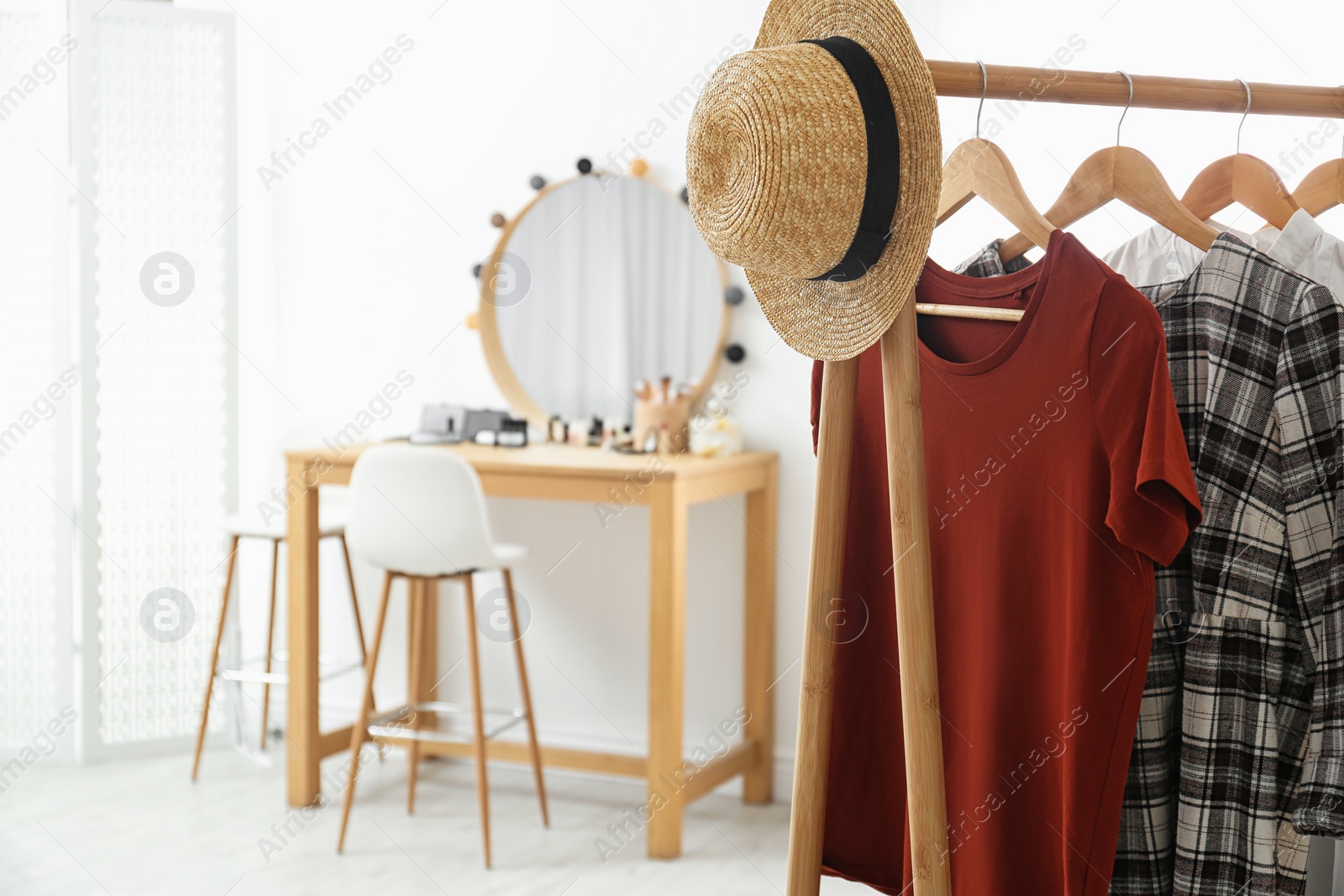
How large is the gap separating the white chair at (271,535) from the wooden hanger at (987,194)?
1.93 meters

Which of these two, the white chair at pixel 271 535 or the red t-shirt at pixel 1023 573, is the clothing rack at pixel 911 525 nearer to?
the red t-shirt at pixel 1023 573

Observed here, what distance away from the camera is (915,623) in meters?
1.02

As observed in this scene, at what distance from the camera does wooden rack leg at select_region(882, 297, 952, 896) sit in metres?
1.02

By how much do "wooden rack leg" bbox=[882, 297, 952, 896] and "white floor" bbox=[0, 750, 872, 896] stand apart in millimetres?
1452

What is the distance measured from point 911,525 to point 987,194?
537 millimetres

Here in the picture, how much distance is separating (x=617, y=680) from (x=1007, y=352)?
6.80 feet

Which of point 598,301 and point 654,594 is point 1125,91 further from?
point 598,301

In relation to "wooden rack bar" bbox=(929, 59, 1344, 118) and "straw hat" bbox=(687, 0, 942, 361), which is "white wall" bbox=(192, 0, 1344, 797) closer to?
"wooden rack bar" bbox=(929, 59, 1344, 118)

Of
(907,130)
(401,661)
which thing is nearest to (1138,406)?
(907,130)

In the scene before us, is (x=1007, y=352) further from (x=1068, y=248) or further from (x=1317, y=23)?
(x=1317, y=23)

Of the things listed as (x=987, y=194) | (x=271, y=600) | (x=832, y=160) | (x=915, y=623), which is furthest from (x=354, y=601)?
(x=832, y=160)

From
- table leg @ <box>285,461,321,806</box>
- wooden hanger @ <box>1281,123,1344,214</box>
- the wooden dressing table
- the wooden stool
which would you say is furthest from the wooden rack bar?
the wooden stool

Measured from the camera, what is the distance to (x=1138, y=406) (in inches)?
41.9

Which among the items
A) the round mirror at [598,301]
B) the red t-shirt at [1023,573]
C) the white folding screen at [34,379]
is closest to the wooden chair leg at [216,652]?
A: the white folding screen at [34,379]
